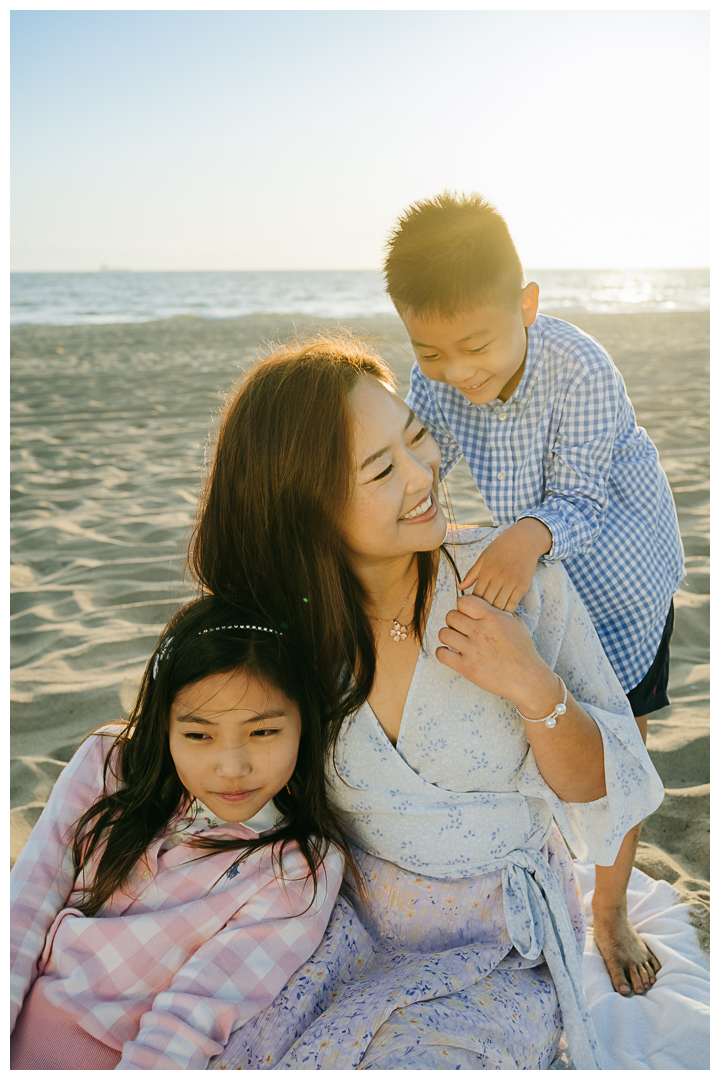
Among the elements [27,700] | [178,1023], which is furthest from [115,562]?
[178,1023]

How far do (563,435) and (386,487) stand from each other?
0.83 m

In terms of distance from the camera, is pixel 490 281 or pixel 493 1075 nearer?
pixel 493 1075

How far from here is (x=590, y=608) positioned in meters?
2.46

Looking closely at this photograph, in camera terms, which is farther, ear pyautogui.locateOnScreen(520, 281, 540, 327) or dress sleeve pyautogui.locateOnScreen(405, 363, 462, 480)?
dress sleeve pyautogui.locateOnScreen(405, 363, 462, 480)

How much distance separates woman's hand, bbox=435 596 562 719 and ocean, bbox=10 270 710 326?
20559mm

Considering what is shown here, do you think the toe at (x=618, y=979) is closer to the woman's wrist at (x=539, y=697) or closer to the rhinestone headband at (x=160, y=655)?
the woman's wrist at (x=539, y=697)

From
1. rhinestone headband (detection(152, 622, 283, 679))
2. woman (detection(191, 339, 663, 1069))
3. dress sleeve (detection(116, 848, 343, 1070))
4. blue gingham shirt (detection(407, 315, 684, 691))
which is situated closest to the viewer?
dress sleeve (detection(116, 848, 343, 1070))

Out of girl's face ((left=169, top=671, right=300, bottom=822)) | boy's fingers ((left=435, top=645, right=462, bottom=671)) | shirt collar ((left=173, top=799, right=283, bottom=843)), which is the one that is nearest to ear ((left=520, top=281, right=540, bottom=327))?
boy's fingers ((left=435, top=645, right=462, bottom=671))

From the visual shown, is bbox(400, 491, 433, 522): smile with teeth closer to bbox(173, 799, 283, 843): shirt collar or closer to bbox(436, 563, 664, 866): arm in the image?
bbox(436, 563, 664, 866): arm

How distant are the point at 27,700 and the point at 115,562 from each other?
1.55 metres

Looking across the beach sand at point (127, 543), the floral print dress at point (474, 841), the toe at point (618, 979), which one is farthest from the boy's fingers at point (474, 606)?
the toe at point (618, 979)

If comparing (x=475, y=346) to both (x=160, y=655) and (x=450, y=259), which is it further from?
(x=160, y=655)

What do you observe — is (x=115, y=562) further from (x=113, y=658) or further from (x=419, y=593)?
(x=419, y=593)

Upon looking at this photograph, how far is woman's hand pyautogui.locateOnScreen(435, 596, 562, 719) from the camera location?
5.67 ft
